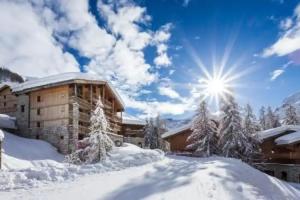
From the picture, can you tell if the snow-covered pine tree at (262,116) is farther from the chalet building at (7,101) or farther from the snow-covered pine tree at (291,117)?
the chalet building at (7,101)

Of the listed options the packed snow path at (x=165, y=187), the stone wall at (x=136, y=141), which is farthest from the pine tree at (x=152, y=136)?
A: the packed snow path at (x=165, y=187)

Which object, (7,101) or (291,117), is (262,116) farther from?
(7,101)

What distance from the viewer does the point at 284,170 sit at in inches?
1375

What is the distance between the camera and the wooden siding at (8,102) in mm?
41344

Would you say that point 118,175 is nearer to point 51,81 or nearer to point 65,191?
point 65,191

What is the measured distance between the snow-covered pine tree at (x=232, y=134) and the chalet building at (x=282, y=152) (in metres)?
4.70

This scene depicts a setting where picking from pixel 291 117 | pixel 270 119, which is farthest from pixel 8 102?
pixel 270 119

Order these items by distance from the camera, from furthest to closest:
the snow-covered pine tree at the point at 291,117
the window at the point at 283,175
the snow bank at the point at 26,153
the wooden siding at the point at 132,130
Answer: the wooden siding at the point at 132,130 → the snow-covered pine tree at the point at 291,117 → the window at the point at 283,175 → the snow bank at the point at 26,153

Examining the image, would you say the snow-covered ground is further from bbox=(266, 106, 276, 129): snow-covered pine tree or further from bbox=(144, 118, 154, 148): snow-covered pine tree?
bbox=(266, 106, 276, 129): snow-covered pine tree

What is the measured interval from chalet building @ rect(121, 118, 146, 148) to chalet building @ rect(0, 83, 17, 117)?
18.6 m

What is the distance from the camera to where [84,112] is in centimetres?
3609

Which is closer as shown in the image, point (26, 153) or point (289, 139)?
point (26, 153)

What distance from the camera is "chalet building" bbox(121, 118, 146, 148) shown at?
54281mm

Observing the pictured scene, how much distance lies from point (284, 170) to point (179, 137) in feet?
43.9
